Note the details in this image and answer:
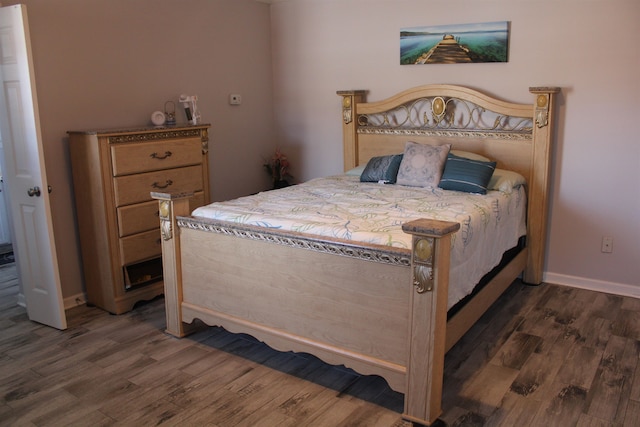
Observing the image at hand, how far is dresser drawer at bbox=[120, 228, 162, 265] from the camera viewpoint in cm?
355

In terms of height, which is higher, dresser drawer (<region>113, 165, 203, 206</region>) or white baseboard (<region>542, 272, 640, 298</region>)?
dresser drawer (<region>113, 165, 203, 206</region>)

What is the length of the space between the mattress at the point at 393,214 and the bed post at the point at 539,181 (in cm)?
11

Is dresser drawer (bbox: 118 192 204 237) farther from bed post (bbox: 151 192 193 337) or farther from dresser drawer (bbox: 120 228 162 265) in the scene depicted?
bed post (bbox: 151 192 193 337)

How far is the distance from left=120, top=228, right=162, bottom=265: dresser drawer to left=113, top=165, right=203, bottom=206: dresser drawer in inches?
9.6

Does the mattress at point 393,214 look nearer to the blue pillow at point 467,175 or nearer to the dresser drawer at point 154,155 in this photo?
the blue pillow at point 467,175

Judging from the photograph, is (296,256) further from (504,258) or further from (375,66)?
(375,66)

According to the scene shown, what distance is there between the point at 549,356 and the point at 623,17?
2261 millimetres

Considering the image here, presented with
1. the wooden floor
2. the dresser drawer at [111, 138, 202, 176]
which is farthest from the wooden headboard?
the dresser drawer at [111, 138, 202, 176]

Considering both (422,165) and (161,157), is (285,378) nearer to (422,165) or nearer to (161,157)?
(161,157)

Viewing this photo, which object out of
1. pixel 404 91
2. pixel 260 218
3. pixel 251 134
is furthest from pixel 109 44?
pixel 404 91

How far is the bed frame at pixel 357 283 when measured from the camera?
2.23 m

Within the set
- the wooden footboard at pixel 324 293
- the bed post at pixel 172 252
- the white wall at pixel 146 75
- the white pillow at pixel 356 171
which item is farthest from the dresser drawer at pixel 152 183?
the white pillow at pixel 356 171

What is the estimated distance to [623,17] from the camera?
349 cm

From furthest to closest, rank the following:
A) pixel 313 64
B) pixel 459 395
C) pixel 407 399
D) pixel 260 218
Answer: pixel 313 64, pixel 260 218, pixel 459 395, pixel 407 399
